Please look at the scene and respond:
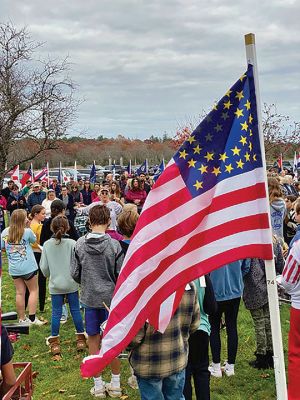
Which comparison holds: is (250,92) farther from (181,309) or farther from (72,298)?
(72,298)

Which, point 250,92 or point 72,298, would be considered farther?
point 72,298

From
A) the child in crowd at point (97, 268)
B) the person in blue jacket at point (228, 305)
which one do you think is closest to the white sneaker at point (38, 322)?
the child in crowd at point (97, 268)

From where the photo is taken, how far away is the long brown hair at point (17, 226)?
6.76 metres

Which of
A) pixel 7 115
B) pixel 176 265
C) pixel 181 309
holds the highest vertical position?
pixel 7 115

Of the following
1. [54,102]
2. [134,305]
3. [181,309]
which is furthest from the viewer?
[54,102]

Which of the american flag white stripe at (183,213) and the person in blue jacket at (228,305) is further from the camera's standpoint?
the person in blue jacket at (228,305)

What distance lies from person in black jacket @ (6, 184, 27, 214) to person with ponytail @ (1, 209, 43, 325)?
25.6 ft

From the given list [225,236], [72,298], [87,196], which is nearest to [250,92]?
[225,236]

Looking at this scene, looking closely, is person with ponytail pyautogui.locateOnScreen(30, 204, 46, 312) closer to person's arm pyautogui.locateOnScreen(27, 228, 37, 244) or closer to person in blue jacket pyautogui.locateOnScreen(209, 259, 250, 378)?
person's arm pyautogui.locateOnScreen(27, 228, 37, 244)

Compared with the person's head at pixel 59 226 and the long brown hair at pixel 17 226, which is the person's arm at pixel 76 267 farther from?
the long brown hair at pixel 17 226

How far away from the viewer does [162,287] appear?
8.54 ft

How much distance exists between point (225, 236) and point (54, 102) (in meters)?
13.3

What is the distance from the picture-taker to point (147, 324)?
3.17 meters

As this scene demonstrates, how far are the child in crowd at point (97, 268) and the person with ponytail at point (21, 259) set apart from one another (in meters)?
1.94
